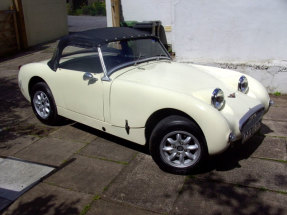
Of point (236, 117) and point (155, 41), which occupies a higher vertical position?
point (155, 41)

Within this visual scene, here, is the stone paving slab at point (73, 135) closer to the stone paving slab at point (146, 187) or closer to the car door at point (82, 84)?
the car door at point (82, 84)

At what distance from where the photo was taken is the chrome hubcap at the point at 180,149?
360cm

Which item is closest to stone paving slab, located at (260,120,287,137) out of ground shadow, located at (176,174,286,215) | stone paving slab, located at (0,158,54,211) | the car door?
ground shadow, located at (176,174,286,215)

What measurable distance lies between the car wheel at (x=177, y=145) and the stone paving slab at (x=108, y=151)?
0.58 meters

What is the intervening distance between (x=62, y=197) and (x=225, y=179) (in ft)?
6.01

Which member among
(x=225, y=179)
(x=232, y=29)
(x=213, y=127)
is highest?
(x=232, y=29)

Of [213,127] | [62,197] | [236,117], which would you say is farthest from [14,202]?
[236,117]

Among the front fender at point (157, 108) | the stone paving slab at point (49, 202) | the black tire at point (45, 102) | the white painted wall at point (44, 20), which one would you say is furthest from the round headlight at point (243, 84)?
the white painted wall at point (44, 20)

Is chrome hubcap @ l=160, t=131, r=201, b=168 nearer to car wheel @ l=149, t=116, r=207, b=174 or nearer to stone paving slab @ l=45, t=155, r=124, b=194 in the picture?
car wheel @ l=149, t=116, r=207, b=174

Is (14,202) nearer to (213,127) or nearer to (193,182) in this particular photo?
(193,182)

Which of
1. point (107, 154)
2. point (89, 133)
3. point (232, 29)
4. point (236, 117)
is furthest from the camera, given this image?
point (232, 29)

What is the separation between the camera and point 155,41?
199 inches

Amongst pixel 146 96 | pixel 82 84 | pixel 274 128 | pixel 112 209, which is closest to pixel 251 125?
pixel 146 96

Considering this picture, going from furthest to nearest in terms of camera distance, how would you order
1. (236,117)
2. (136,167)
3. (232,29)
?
(232,29) → (136,167) → (236,117)
